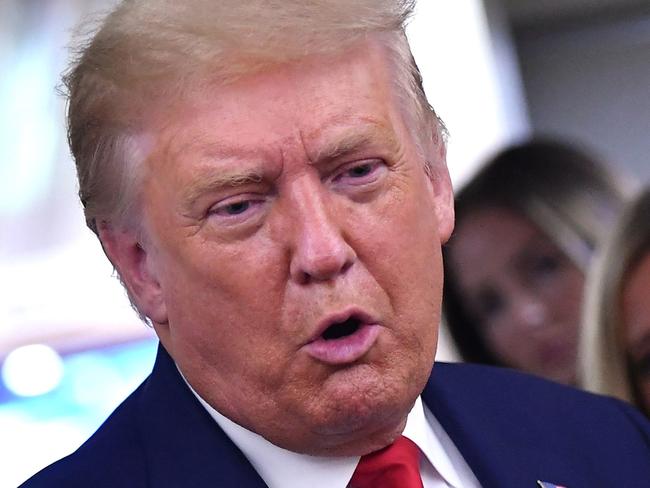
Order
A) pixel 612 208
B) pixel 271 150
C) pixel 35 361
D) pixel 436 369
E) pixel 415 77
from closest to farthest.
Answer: pixel 271 150
pixel 415 77
pixel 436 369
pixel 612 208
pixel 35 361

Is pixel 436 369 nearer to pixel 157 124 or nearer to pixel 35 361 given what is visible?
pixel 157 124

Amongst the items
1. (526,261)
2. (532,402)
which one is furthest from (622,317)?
(526,261)

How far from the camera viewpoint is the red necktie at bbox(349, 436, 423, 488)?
1.45 m

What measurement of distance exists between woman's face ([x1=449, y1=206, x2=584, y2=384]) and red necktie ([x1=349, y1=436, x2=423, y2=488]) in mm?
1385

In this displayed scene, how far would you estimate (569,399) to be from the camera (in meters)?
1.72

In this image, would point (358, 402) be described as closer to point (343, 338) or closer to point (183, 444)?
point (343, 338)

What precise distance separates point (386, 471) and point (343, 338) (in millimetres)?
186

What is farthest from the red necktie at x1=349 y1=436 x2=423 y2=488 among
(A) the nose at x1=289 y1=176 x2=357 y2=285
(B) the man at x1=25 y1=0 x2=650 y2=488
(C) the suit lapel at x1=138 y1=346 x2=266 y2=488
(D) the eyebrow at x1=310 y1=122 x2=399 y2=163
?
(D) the eyebrow at x1=310 y1=122 x2=399 y2=163

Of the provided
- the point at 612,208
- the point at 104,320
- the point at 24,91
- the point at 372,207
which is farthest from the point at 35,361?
the point at 372,207

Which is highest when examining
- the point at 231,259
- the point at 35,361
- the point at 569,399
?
the point at 35,361

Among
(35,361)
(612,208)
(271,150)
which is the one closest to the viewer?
(271,150)

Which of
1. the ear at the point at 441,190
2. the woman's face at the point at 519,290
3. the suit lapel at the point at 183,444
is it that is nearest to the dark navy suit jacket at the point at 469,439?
the suit lapel at the point at 183,444

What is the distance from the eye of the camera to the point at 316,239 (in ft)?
4.36

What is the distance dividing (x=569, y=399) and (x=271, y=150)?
617 millimetres
